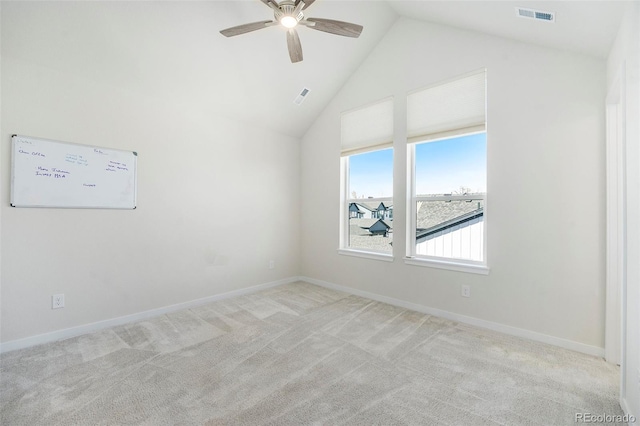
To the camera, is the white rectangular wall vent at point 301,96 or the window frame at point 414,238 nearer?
the window frame at point 414,238

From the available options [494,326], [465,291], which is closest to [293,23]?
[465,291]

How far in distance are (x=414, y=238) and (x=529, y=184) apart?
130cm

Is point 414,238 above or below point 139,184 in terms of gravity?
below

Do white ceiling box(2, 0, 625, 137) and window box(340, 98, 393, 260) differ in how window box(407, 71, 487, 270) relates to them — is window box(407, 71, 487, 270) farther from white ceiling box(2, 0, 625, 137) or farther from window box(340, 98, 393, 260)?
white ceiling box(2, 0, 625, 137)

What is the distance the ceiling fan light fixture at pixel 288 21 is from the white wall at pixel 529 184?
1720 mm

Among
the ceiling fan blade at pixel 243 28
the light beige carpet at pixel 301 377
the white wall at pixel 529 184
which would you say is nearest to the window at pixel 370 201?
the white wall at pixel 529 184

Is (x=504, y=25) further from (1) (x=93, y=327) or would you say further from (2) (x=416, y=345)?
(1) (x=93, y=327)

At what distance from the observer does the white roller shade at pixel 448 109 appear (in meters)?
2.88

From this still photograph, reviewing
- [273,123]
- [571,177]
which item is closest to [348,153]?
[273,123]

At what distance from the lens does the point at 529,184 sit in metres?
2.55

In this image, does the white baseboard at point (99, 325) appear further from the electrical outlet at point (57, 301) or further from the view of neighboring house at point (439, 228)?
the view of neighboring house at point (439, 228)

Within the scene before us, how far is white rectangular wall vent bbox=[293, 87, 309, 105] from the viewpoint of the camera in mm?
3814

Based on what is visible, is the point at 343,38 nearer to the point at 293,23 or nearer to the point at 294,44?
the point at 294,44

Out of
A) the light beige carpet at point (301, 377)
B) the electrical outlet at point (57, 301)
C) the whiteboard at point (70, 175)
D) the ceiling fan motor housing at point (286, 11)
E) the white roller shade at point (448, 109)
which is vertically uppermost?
the ceiling fan motor housing at point (286, 11)
